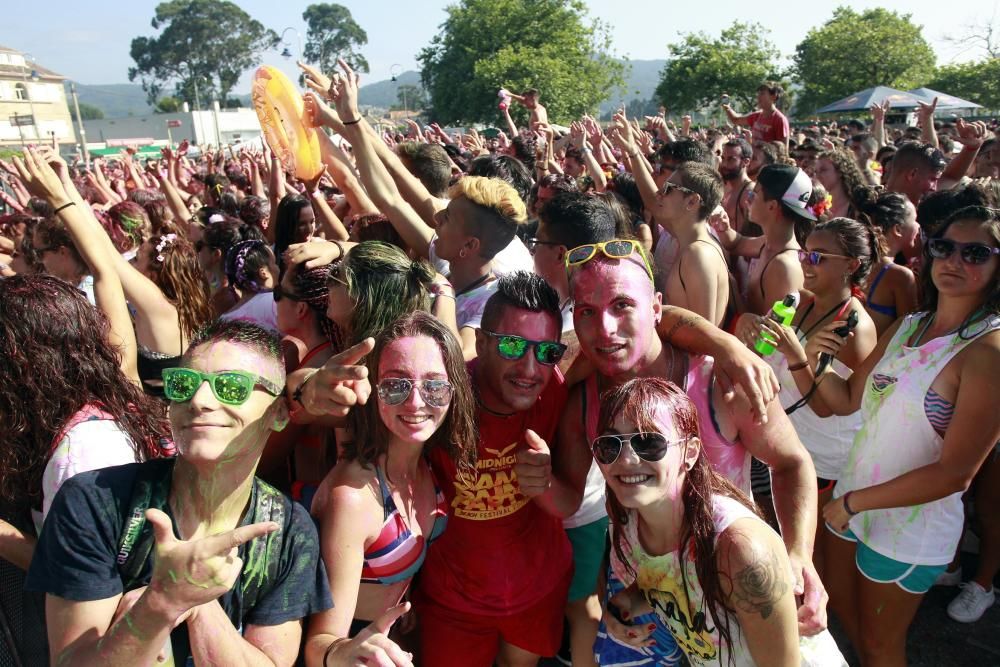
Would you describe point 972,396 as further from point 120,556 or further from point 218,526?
point 120,556

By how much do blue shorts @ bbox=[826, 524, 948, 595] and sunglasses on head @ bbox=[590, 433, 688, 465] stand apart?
1.23m

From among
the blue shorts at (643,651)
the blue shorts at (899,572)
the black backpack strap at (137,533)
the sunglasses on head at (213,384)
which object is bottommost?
the blue shorts at (643,651)

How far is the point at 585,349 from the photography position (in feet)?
7.84

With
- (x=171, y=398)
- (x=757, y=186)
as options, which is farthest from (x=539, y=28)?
(x=171, y=398)

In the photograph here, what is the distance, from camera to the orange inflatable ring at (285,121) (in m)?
4.10

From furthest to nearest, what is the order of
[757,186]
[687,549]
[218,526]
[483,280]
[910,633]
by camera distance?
1. [757,186]
2. [483,280]
3. [910,633]
4. [687,549]
5. [218,526]

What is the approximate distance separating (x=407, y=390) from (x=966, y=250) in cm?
214

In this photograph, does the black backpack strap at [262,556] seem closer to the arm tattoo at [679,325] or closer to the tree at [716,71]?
the arm tattoo at [679,325]

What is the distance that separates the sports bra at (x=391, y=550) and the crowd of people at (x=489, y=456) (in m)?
0.01

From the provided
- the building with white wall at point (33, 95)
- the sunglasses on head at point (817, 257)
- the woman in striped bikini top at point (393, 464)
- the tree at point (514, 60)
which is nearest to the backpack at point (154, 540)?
the woman in striped bikini top at point (393, 464)

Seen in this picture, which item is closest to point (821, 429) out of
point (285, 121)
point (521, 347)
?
point (521, 347)

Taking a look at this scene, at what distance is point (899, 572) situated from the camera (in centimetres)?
249

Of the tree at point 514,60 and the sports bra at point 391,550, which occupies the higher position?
the tree at point 514,60

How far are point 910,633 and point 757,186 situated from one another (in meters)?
2.77
